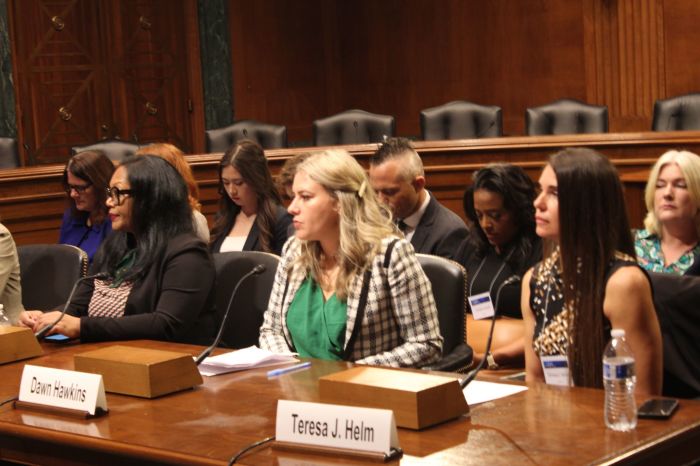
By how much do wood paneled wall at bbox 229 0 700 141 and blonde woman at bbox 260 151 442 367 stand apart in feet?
19.1

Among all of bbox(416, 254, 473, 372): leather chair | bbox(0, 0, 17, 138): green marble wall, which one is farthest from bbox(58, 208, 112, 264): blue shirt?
bbox(0, 0, 17, 138): green marble wall

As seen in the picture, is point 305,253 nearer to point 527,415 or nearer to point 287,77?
point 527,415

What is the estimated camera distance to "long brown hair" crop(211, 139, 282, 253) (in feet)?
15.6

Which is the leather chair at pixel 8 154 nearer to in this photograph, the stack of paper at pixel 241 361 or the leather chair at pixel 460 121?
the leather chair at pixel 460 121

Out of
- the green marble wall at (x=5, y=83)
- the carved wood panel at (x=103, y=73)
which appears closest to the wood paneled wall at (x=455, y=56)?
the carved wood panel at (x=103, y=73)

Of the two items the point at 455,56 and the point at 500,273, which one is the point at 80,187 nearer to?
the point at 500,273

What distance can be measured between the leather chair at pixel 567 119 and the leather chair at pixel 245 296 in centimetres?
387

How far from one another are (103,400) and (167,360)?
21 cm

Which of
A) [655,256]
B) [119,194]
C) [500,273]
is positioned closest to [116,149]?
[119,194]

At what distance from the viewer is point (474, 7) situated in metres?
9.54

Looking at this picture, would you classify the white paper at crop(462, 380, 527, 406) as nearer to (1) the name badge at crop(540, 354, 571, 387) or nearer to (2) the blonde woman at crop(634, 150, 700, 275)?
(1) the name badge at crop(540, 354, 571, 387)

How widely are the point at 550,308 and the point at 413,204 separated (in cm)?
158

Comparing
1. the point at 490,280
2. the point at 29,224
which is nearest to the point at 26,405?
the point at 490,280

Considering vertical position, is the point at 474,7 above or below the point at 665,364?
above
